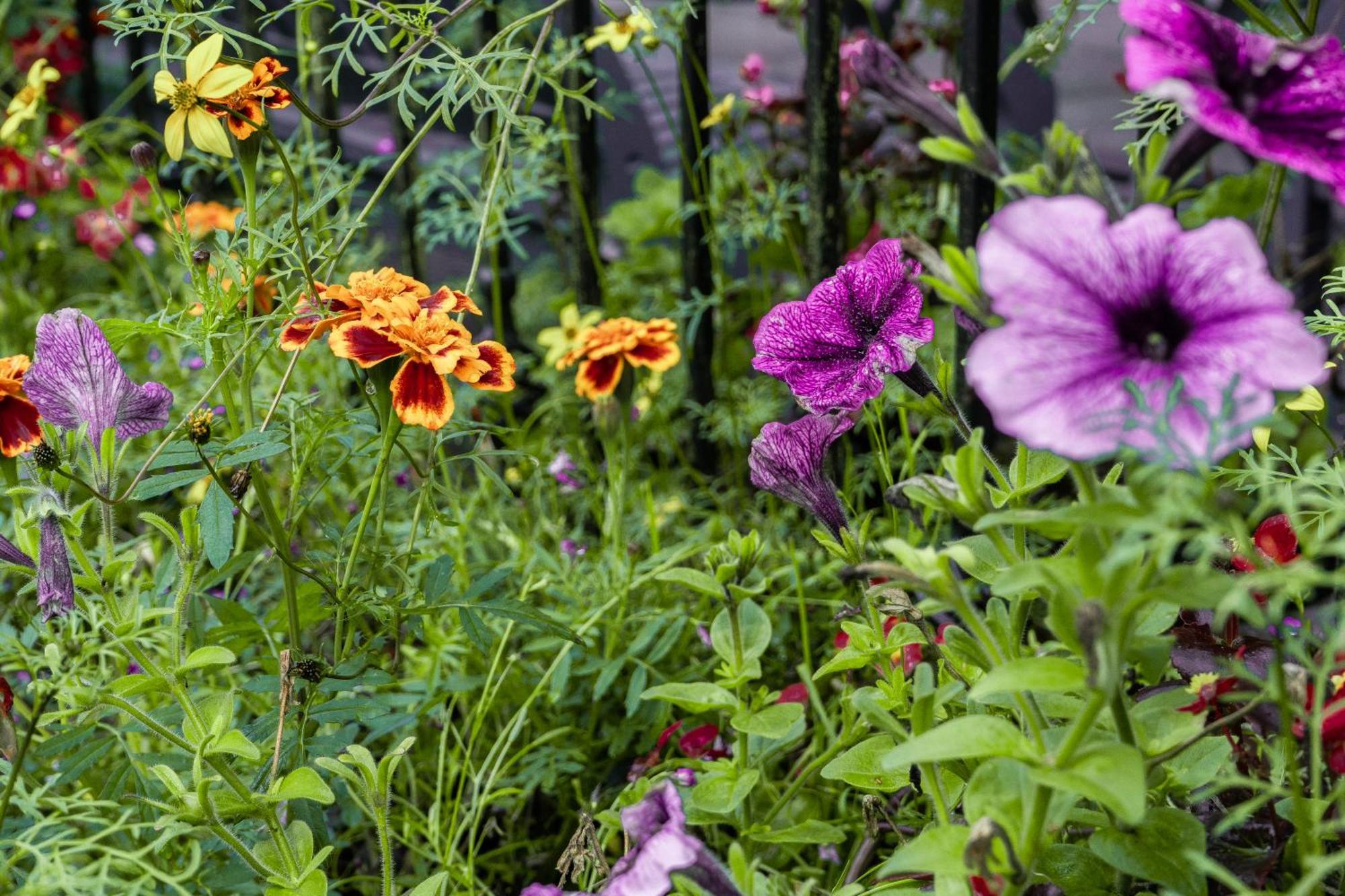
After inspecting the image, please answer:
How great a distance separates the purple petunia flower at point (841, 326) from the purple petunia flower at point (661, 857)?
259 mm

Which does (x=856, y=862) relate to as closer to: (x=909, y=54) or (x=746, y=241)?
(x=746, y=241)

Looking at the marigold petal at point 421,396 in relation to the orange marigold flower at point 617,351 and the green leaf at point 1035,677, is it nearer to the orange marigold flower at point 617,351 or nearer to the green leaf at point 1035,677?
the orange marigold flower at point 617,351

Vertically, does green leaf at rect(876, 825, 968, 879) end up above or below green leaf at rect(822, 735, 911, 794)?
above

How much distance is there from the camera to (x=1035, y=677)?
1.61 feet

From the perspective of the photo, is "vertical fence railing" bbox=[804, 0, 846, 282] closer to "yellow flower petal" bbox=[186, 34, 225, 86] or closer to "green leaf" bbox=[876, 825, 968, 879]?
"yellow flower petal" bbox=[186, 34, 225, 86]

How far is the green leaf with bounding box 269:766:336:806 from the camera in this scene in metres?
0.69

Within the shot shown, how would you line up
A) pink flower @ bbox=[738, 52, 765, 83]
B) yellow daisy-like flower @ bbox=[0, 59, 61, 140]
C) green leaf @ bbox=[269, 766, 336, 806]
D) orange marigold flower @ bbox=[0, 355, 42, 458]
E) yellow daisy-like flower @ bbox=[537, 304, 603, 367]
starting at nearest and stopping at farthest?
green leaf @ bbox=[269, 766, 336, 806] < orange marigold flower @ bbox=[0, 355, 42, 458] < yellow daisy-like flower @ bbox=[0, 59, 61, 140] < yellow daisy-like flower @ bbox=[537, 304, 603, 367] < pink flower @ bbox=[738, 52, 765, 83]

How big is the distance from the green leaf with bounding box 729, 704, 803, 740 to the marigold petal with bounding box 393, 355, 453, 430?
292 mm

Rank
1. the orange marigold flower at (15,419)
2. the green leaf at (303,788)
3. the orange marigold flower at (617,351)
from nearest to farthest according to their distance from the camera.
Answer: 1. the green leaf at (303,788)
2. the orange marigold flower at (15,419)
3. the orange marigold flower at (617,351)

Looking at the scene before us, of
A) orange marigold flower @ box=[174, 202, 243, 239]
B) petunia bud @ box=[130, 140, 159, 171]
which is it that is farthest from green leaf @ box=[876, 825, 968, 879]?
orange marigold flower @ box=[174, 202, 243, 239]

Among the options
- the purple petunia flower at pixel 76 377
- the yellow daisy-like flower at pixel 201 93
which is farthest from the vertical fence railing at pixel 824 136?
the purple petunia flower at pixel 76 377

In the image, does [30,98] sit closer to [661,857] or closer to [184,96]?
[184,96]

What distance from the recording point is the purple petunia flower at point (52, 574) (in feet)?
2.28

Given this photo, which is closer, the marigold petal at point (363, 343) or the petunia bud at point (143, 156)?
the marigold petal at point (363, 343)
